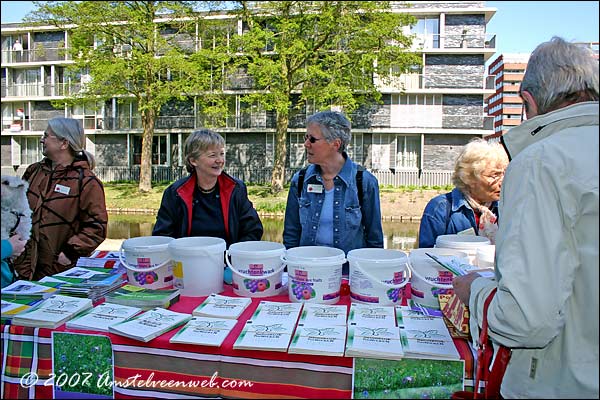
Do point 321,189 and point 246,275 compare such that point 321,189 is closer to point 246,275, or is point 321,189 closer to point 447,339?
point 246,275

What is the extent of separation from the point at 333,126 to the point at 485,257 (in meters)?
1.49

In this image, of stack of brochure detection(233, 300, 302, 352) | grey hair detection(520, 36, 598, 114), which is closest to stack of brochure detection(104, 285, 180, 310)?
stack of brochure detection(233, 300, 302, 352)

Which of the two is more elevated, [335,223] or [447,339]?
[335,223]

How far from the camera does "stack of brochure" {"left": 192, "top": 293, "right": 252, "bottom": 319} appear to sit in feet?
6.64

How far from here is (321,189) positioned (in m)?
3.34

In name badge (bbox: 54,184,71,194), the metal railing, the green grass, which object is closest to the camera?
name badge (bbox: 54,184,71,194)

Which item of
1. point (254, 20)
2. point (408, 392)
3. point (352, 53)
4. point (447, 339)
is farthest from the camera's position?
point (254, 20)

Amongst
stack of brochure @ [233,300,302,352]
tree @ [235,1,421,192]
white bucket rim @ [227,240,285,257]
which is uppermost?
tree @ [235,1,421,192]

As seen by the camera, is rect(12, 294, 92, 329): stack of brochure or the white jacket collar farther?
rect(12, 294, 92, 329): stack of brochure

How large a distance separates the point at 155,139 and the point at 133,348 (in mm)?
29937

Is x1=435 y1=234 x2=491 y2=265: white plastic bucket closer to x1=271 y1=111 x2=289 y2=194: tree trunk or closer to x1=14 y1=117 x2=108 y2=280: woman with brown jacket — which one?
x1=14 y1=117 x2=108 y2=280: woman with brown jacket

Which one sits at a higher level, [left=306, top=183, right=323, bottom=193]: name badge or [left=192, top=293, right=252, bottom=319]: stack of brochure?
[left=306, top=183, right=323, bottom=193]: name badge

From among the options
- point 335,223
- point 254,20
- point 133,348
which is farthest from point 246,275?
point 254,20

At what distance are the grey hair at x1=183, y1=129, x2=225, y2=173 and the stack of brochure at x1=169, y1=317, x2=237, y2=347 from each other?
150 cm
